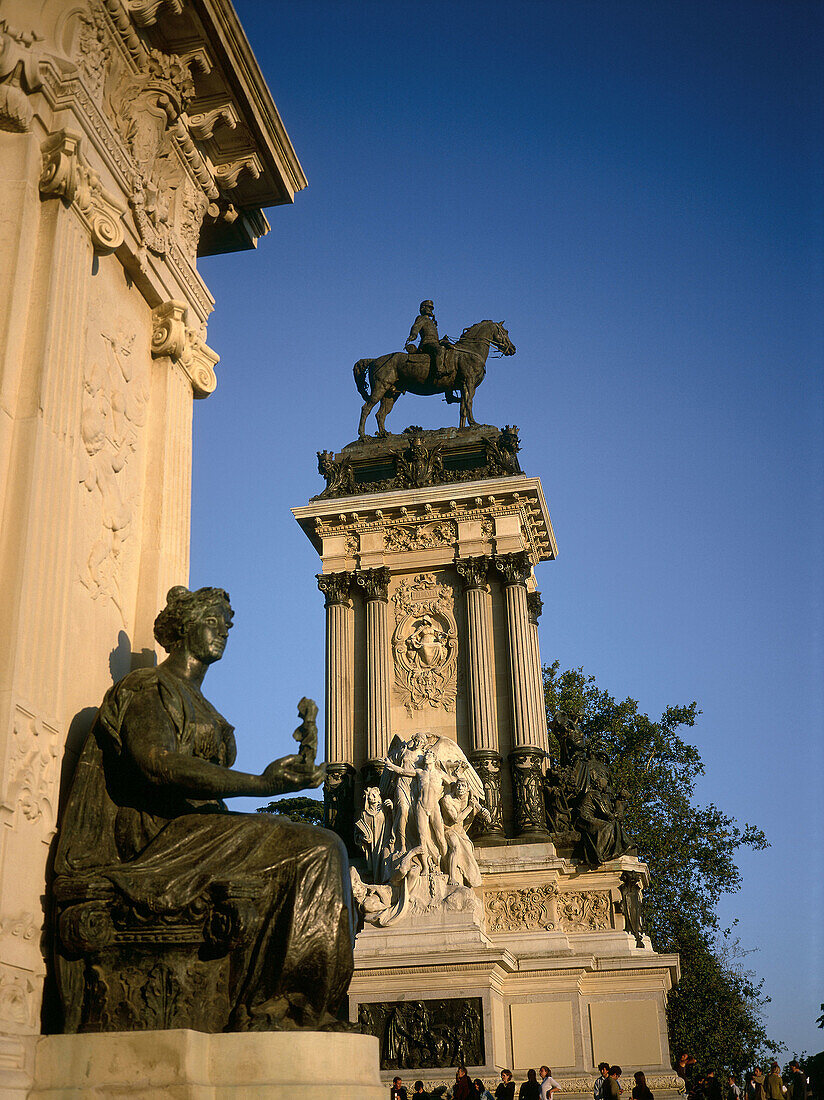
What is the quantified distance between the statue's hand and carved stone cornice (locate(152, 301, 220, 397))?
3.48 meters

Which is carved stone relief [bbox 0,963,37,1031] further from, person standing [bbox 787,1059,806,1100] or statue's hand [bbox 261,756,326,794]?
person standing [bbox 787,1059,806,1100]

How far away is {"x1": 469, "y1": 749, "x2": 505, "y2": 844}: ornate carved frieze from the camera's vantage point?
22.5 m

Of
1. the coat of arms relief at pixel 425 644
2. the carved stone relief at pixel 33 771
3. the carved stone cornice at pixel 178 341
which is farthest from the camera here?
the coat of arms relief at pixel 425 644

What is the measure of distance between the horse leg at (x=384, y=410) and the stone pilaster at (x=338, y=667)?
15.0ft

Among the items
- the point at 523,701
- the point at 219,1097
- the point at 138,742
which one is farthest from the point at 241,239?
the point at 523,701

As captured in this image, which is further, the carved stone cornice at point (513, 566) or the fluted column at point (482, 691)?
the carved stone cornice at point (513, 566)

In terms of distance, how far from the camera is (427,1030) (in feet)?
59.0

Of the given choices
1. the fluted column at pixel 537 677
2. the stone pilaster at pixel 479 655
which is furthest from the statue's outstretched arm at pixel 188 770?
the fluted column at pixel 537 677

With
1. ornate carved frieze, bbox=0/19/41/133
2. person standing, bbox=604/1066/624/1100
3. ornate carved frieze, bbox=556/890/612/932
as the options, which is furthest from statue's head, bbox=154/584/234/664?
ornate carved frieze, bbox=556/890/612/932

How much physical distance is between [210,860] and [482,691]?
19.1 metres

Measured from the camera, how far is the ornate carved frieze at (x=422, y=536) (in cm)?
2591

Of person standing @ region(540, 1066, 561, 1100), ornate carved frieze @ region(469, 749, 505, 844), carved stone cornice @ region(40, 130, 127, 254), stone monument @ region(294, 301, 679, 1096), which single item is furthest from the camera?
ornate carved frieze @ region(469, 749, 505, 844)

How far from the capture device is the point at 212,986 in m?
4.90

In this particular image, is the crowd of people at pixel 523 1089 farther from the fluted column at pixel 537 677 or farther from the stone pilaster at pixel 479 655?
the fluted column at pixel 537 677
